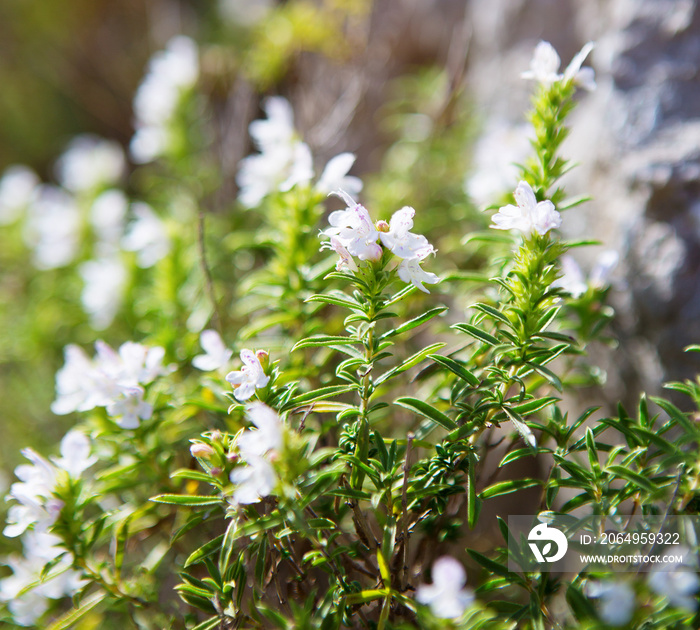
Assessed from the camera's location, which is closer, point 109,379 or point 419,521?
point 419,521

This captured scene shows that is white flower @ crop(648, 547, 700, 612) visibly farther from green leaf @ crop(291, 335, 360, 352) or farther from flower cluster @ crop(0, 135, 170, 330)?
flower cluster @ crop(0, 135, 170, 330)

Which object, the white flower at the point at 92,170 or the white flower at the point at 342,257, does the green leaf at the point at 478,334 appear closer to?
the white flower at the point at 342,257

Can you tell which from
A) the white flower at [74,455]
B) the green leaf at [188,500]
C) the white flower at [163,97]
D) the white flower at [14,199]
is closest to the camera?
the green leaf at [188,500]

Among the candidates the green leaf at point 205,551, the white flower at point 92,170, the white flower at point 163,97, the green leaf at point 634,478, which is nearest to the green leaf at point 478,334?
the green leaf at point 634,478

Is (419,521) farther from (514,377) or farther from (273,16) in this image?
(273,16)

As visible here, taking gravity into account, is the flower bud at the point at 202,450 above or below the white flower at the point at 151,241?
below

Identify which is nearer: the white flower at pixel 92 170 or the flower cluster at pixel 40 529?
the flower cluster at pixel 40 529

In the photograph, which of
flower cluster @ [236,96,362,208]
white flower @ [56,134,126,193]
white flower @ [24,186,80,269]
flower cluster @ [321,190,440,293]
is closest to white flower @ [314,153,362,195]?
flower cluster @ [236,96,362,208]

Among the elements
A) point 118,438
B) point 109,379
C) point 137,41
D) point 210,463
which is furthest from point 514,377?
point 137,41

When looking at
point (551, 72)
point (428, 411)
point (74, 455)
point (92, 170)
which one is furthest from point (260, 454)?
point (92, 170)
